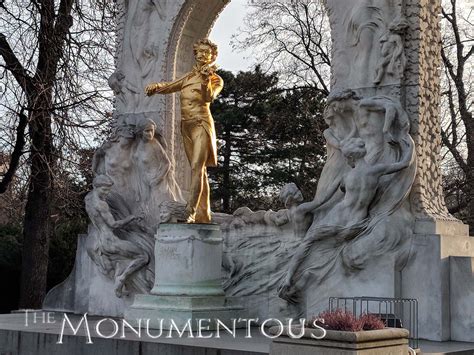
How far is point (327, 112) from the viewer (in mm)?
11062

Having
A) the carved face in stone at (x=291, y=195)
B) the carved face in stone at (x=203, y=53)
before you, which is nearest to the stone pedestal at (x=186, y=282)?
the carved face in stone at (x=291, y=195)

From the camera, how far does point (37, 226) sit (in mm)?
16328

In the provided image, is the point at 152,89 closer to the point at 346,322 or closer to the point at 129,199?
the point at 129,199

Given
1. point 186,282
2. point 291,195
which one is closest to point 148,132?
point 291,195

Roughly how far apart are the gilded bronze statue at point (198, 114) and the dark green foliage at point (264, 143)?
396 inches

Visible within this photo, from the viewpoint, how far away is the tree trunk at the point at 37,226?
1617 cm

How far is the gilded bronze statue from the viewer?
1071 centimetres

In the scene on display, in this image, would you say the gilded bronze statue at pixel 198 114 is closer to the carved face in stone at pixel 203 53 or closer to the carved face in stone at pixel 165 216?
the carved face in stone at pixel 203 53

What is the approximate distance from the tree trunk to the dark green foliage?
249 inches

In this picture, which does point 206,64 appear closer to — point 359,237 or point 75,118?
point 359,237

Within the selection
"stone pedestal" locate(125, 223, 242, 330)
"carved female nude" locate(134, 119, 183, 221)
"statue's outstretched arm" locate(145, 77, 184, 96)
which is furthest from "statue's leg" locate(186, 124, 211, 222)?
"carved female nude" locate(134, 119, 183, 221)

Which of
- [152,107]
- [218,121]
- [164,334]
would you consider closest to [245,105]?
[218,121]

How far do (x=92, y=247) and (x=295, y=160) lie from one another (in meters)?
9.20

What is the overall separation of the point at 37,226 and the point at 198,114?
672cm
